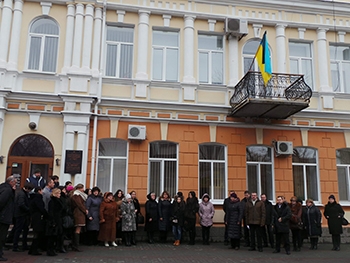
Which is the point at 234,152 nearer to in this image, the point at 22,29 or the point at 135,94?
the point at 135,94

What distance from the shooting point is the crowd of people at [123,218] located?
8023 millimetres

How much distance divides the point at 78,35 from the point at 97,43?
658mm

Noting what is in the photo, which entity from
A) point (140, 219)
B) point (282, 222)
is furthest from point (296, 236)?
point (140, 219)

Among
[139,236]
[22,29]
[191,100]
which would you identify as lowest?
[139,236]

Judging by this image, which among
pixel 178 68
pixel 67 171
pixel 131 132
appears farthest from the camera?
pixel 178 68

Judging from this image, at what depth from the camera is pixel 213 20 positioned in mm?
12914

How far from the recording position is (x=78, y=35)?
11.7 meters

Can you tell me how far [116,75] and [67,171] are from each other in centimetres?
370

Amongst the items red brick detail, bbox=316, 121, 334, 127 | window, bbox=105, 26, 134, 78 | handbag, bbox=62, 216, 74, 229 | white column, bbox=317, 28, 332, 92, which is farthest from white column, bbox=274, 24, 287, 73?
handbag, bbox=62, 216, 74, 229

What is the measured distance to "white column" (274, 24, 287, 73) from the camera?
1292cm

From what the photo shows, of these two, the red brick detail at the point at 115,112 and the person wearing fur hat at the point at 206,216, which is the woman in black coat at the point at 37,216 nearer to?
the red brick detail at the point at 115,112

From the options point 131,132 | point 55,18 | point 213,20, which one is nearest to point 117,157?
point 131,132

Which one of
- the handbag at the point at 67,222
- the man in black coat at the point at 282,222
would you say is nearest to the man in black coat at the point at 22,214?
the handbag at the point at 67,222

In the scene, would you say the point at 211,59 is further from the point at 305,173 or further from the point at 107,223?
the point at 107,223
